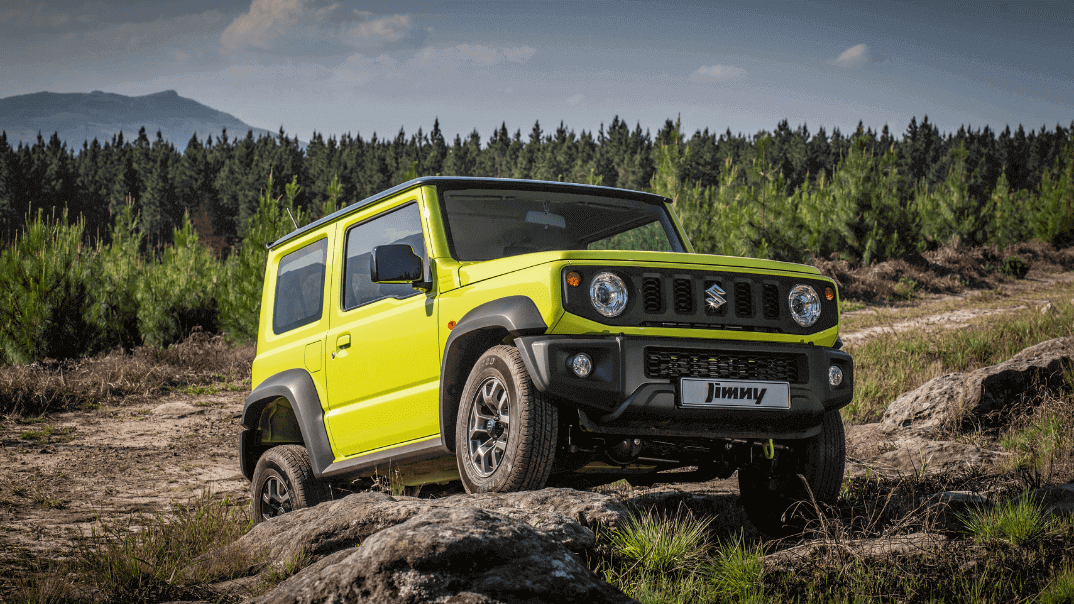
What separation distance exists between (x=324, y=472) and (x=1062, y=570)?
3.85m

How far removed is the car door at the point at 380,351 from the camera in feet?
14.2

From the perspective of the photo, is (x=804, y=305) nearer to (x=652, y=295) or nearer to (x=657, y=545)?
(x=652, y=295)

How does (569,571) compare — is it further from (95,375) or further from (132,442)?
(95,375)

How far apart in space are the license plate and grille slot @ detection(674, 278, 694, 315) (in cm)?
34

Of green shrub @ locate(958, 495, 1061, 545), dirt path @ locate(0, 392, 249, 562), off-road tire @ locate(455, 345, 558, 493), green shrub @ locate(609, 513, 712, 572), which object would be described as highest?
off-road tire @ locate(455, 345, 558, 493)

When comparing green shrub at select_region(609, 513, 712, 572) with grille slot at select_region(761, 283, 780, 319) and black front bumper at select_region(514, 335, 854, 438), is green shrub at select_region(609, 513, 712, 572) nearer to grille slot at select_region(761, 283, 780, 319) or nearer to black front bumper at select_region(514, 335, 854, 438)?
black front bumper at select_region(514, 335, 854, 438)

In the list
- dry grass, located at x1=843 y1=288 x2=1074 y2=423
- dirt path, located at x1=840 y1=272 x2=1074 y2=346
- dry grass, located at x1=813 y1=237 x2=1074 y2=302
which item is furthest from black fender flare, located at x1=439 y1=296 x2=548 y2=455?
dry grass, located at x1=813 y1=237 x2=1074 y2=302

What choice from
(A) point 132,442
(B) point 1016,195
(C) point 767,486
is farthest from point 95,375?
(B) point 1016,195

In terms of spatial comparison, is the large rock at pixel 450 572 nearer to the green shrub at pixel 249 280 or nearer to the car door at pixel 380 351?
the car door at pixel 380 351

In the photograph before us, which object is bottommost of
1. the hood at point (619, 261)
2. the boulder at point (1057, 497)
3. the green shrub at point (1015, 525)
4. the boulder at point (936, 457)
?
the boulder at point (936, 457)

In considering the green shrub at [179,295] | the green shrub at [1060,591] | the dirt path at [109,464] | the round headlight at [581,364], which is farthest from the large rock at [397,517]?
the green shrub at [179,295]

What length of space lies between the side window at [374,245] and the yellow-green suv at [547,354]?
13 millimetres

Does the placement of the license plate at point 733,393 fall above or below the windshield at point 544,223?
below

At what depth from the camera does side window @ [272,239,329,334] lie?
215 inches
